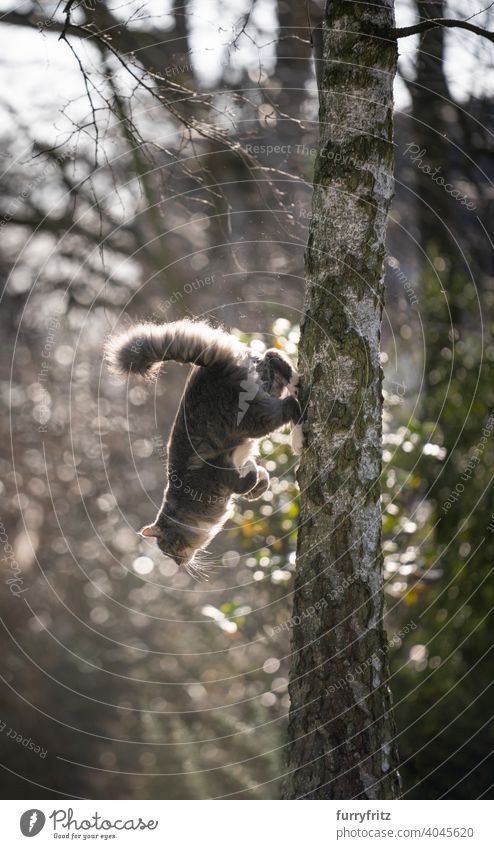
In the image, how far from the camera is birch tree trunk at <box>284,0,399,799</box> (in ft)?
12.2

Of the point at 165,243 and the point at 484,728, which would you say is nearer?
the point at 484,728

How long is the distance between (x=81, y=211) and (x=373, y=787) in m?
7.13

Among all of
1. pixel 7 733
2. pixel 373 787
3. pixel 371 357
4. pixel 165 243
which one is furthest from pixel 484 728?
pixel 7 733

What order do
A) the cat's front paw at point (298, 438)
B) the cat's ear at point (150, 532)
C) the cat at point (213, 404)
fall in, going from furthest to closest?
the cat's ear at point (150, 532) → the cat at point (213, 404) → the cat's front paw at point (298, 438)

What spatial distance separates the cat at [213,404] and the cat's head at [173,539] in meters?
0.07

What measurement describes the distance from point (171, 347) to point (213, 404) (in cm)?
52

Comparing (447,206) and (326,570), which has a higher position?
(447,206)

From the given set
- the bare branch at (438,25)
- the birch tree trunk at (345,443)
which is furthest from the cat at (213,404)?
the bare branch at (438,25)

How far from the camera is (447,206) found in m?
8.87

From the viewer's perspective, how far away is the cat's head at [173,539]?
18.8ft

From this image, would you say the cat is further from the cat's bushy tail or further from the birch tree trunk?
the birch tree trunk

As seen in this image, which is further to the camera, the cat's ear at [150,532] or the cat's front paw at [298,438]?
the cat's ear at [150,532]

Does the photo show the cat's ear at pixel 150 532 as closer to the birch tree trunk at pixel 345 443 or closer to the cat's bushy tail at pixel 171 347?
the cat's bushy tail at pixel 171 347
